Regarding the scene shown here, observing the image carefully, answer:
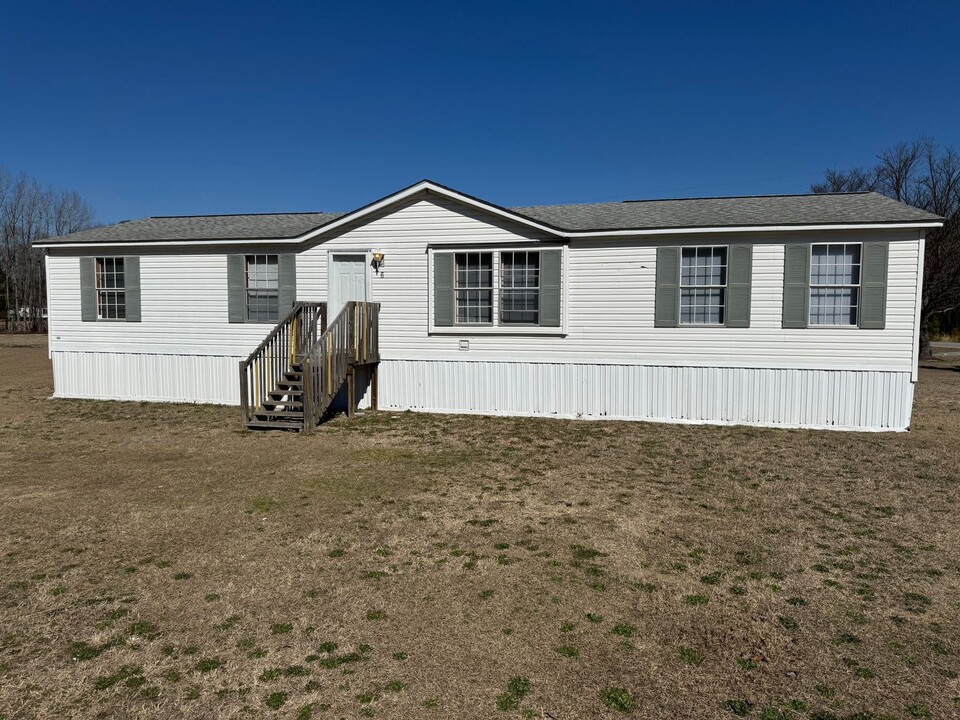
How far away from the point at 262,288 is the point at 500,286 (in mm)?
4884

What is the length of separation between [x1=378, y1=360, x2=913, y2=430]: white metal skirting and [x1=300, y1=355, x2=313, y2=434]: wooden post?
93.8 inches

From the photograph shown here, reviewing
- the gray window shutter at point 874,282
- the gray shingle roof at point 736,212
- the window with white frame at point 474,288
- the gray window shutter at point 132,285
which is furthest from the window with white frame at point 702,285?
the gray window shutter at point 132,285

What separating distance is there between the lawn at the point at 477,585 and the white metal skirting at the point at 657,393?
2.22m

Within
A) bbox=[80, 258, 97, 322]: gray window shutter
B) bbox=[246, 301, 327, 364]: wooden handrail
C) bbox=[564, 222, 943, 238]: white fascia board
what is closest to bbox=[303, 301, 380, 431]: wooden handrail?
bbox=[246, 301, 327, 364]: wooden handrail

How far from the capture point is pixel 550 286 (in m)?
11.0

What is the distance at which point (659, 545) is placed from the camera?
5.00 meters

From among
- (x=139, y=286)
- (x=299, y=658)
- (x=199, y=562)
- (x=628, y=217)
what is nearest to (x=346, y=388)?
(x=139, y=286)

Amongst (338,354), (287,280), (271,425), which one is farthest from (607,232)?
(271,425)

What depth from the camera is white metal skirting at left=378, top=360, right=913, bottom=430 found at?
1014 centimetres

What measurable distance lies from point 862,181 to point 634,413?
29.9 metres

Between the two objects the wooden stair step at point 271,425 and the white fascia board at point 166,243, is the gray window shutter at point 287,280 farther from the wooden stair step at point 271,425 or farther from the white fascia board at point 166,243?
the wooden stair step at point 271,425

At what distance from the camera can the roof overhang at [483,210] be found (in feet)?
32.2

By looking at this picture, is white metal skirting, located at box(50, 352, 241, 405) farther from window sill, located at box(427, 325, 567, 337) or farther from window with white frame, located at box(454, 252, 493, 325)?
window with white frame, located at box(454, 252, 493, 325)

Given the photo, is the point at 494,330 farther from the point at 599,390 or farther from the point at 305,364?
the point at 305,364
